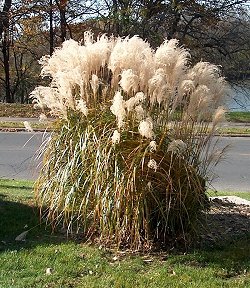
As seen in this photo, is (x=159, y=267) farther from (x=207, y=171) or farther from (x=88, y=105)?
(x=88, y=105)

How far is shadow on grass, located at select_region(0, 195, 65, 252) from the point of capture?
16.7 feet

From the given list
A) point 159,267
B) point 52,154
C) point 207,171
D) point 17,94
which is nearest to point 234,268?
point 159,267

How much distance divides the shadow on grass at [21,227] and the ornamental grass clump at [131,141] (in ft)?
0.97

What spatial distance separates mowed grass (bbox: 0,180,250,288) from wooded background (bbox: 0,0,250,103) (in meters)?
17.7

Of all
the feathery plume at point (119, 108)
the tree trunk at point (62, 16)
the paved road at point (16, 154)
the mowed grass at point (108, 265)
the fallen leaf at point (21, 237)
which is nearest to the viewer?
the mowed grass at point (108, 265)

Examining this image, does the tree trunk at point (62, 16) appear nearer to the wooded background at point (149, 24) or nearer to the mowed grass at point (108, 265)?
the wooded background at point (149, 24)

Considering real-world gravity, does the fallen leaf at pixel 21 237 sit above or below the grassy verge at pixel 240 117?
above

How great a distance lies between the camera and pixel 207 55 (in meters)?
24.8

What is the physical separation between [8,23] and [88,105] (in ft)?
74.3

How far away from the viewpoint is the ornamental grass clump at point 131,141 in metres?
4.68

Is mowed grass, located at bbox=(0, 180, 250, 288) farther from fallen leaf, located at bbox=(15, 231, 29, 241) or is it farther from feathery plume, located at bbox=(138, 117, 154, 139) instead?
feathery plume, located at bbox=(138, 117, 154, 139)

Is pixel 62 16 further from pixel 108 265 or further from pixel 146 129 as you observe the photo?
pixel 108 265

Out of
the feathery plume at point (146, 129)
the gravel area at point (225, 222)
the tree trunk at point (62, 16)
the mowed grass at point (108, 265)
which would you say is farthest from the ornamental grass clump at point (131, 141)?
the tree trunk at point (62, 16)

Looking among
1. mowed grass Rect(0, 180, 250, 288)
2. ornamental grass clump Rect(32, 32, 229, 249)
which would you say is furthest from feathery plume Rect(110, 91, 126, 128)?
mowed grass Rect(0, 180, 250, 288)
